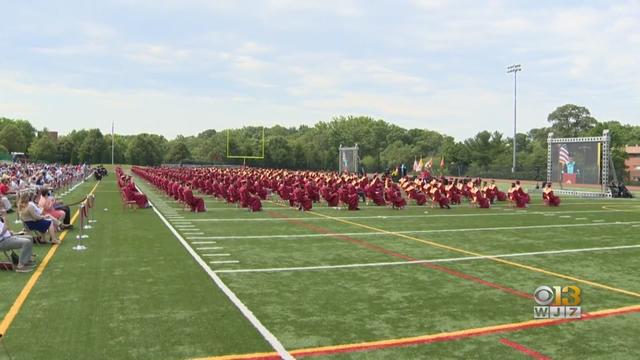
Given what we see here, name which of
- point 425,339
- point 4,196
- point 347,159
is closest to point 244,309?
point 425,339

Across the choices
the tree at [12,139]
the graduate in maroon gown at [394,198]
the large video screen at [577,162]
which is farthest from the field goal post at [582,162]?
the tree at [12,139]

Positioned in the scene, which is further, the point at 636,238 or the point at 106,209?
the point at 106,209

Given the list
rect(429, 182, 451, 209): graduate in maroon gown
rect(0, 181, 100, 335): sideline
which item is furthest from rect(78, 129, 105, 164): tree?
rect(0, 181, 100, 335): sideline

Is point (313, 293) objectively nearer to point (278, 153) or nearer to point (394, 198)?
point (394, 198)

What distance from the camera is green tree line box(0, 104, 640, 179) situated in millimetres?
82250

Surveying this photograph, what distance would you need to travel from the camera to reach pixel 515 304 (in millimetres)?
6992

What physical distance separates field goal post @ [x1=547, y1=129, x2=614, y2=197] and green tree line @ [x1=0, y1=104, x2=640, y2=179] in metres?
30.0

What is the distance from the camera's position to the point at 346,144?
109 meters

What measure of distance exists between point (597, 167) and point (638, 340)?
29338 millimetres

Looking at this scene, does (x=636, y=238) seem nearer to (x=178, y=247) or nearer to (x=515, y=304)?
(x=515, y=304)

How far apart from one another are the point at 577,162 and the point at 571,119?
83.7 m

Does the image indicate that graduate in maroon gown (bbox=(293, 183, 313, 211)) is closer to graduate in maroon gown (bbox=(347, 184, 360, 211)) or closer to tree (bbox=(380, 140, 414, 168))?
graduate in maroon gown (bbox=(347, 184, 360, 211))

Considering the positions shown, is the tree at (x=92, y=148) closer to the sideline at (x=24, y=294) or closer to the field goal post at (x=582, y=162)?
the field goal post at (x=582, y=162)

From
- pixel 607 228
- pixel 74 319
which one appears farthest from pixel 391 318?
pixel 607 228
